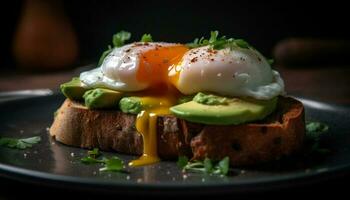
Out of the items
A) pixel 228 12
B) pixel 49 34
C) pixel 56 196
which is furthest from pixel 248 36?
pixel 56 196

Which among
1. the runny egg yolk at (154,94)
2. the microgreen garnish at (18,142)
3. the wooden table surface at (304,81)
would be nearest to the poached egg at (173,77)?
the runny egg yolk at (154,94)

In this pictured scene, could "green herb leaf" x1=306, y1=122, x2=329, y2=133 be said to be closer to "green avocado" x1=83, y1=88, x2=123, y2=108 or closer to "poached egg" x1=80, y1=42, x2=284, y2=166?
"poached egg" x1=80, y1=42, x2=284, y2=166

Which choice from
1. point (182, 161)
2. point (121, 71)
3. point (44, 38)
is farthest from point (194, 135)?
point (44, 38)

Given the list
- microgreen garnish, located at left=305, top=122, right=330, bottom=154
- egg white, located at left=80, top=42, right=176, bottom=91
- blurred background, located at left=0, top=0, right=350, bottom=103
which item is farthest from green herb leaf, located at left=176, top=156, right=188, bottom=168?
blurred background, located at left=0, top=0, right=350, bottom=103

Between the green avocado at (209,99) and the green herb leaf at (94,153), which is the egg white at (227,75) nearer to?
the green avocado at (209,99)

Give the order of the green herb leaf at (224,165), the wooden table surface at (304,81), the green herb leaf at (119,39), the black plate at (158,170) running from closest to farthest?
the black plate at (158,170) < the green herb leaf at (224,165) < the green herb leaf at (119,39) < the wooden table surface at (304,81)

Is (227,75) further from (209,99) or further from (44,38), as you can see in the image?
(44,38)

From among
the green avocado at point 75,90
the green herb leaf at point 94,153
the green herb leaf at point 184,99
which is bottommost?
the green herb leaf at point 94,153
